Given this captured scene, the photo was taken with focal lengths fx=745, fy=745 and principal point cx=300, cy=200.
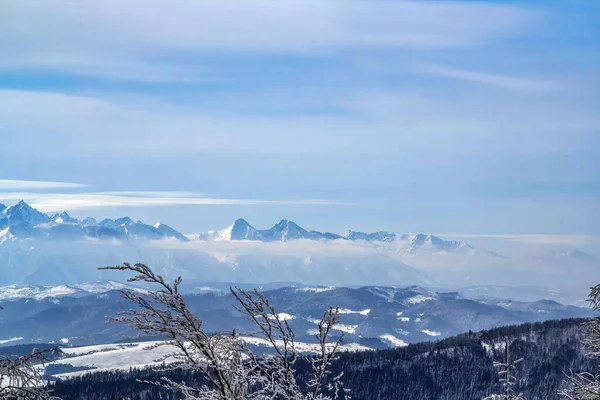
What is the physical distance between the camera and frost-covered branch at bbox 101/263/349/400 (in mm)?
11086

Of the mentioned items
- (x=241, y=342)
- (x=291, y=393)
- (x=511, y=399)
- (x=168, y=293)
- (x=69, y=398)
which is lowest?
(x=69, y=398)

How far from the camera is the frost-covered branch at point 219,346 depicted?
11.1 m

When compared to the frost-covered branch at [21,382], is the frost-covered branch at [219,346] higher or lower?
higher

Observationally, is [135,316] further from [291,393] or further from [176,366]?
[291,393]

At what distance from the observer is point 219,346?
38.4ft

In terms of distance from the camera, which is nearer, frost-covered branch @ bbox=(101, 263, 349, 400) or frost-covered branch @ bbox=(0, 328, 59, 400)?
frost-covered branch @ bbox=(101, 263, 349, 400)

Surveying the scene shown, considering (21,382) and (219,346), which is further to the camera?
(21,382)

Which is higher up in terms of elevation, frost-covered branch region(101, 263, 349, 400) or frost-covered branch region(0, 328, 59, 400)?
frost-covered branch region(101, 263, 349, 400)

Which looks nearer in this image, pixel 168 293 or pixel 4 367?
pixel 168 293

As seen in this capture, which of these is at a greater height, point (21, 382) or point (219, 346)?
point (219, 346)

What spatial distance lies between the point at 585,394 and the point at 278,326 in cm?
1232

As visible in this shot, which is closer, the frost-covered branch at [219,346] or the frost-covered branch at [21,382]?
the frost-covered branch at [219,346]

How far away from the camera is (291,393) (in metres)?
12.2

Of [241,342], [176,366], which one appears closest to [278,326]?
[241,342]
